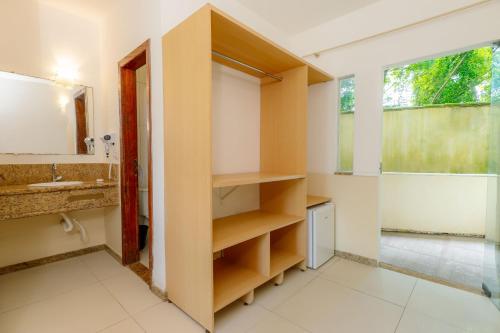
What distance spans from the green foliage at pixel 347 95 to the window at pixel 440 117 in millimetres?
712

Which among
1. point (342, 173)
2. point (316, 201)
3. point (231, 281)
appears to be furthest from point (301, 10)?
point (231, 281)

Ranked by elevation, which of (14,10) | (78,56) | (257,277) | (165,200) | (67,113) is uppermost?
(14,10)

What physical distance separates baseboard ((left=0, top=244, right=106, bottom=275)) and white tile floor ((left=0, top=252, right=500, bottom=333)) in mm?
86

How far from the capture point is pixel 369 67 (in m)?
2.33

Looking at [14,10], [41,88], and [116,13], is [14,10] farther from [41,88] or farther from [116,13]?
[116,13]

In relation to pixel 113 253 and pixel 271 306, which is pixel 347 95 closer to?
pixel 271 306

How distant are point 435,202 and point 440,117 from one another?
126 cm

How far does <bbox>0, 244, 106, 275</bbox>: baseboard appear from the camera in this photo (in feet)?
7.11

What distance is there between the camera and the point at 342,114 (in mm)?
2600

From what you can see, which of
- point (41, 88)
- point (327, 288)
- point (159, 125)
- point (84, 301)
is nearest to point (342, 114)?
point (327, 288)

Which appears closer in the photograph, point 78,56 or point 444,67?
point 78,56

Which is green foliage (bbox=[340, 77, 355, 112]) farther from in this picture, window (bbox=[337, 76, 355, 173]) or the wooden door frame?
the wooden door frame

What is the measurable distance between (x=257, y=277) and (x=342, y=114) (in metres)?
1.95

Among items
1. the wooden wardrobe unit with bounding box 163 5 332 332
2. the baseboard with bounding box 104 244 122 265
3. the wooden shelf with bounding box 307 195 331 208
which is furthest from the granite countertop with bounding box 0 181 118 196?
the wooden shelf with bounding box 307 195 331 208
